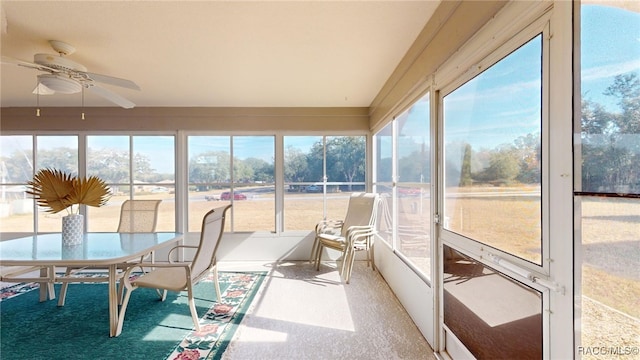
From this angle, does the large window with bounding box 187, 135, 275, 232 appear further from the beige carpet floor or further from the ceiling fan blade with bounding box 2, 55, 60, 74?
the ceiling fan blade with bounding box 2, 55, 60, 74

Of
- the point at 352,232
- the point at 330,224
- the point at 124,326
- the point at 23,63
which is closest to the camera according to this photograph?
the point at 23,63

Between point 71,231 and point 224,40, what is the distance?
88.3 inches

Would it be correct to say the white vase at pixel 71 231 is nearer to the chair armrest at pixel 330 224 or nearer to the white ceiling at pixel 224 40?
the white ceiling at pixel 224 40

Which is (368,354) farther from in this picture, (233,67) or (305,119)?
(305,119)

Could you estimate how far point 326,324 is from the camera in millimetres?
2367

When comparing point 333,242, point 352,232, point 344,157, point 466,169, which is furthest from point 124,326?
point 344,157

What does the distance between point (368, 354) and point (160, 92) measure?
387 cm

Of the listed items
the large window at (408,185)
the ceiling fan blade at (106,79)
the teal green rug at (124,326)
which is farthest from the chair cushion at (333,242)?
the ceiling fan blade at (106,79)

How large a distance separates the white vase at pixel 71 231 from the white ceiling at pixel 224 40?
1503 mm

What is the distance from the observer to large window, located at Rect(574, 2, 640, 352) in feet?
2.50

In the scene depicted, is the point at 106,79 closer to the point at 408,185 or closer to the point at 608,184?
the point at 408,185

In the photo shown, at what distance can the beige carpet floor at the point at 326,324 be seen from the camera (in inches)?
78.1

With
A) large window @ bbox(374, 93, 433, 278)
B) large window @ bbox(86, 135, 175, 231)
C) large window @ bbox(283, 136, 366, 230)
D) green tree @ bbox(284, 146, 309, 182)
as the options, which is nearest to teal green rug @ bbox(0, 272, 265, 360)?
large window @ bbox(86, 135, 175, 231)

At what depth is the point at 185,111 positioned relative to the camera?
4316mm
